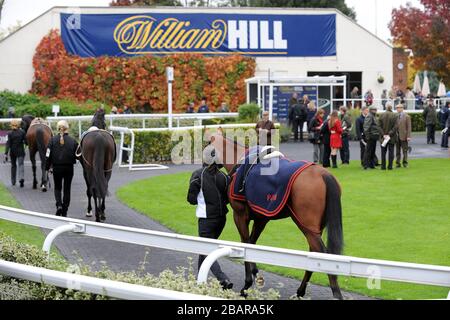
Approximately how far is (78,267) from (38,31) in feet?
105

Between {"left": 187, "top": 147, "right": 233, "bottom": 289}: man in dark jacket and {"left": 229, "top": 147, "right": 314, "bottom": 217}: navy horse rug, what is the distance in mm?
143

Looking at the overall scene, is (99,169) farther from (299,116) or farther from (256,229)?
(299,116)

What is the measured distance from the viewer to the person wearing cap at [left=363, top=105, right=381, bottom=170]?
20.1 m

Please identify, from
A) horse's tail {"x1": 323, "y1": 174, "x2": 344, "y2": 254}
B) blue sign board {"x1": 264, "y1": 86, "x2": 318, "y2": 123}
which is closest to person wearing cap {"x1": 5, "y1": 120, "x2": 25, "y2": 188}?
horse's tail {"x1": 323, "y1": 174, "x2": 344, "y2": 254}

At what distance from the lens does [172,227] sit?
1236 cm

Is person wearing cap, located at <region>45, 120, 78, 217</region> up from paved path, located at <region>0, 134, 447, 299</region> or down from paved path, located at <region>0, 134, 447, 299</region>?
up

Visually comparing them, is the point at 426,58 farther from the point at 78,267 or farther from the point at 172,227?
the point at 78,267

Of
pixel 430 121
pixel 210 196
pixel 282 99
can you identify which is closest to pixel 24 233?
pixel 210 196

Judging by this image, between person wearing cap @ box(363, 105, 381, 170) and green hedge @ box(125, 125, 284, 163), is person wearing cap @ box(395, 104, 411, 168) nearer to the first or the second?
person wearing cap @ box(363, 105, 381, 170)

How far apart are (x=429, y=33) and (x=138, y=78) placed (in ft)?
44.2

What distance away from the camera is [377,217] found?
13.0m

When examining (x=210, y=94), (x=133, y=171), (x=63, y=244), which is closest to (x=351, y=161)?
(x=133, y=171)

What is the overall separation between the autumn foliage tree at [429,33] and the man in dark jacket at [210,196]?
29986 mm
